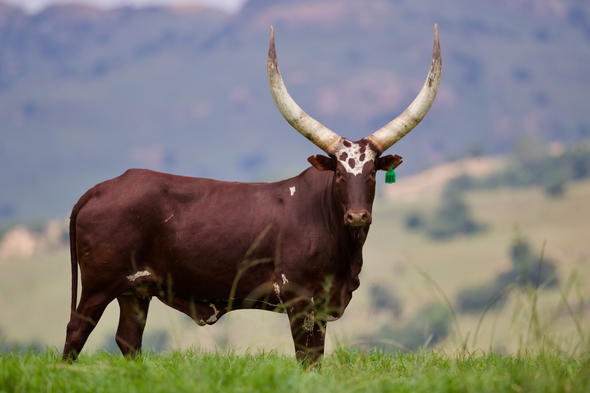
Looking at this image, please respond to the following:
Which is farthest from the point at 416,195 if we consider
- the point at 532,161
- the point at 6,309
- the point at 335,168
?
the point at 335,168

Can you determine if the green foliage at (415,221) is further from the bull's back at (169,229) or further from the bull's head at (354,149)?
the bull's back at (169,229)

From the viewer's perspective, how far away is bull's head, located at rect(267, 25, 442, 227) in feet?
22.0

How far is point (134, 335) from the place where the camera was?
740 centimetres

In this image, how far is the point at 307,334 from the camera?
699cm

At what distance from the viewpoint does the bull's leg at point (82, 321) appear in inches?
265

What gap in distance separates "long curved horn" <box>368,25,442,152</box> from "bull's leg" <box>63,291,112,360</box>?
3.05 m

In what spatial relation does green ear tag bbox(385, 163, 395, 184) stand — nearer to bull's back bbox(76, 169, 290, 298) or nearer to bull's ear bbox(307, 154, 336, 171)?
bull's ear bbox(307, 154, 336, 171)

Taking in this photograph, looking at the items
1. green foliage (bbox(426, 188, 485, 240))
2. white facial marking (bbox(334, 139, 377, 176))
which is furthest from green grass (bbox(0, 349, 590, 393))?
green foliage (bbox(426, 188, 485, 240))

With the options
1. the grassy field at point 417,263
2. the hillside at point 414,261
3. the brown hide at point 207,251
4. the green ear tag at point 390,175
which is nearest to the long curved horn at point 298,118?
the brown hide at point 207,251

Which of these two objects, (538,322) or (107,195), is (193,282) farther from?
(538,322)

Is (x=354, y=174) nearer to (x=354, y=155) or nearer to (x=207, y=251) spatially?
(x=354, y=155)

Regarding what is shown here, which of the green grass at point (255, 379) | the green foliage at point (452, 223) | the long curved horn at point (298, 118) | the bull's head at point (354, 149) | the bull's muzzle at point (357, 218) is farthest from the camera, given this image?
the green foliage at point (452, 223)

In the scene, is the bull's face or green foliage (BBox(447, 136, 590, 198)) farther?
green foliage (BBox(447, 136, 590, 198))

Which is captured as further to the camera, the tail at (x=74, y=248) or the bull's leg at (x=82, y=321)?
the tail at (x=74, y=248)
